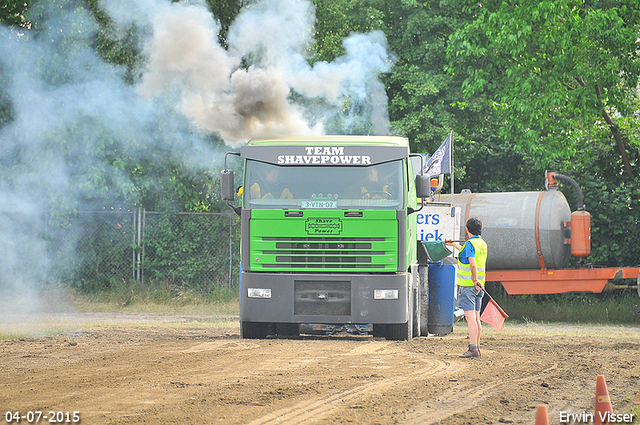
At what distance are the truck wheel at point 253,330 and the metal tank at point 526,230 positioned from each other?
23.8 feet

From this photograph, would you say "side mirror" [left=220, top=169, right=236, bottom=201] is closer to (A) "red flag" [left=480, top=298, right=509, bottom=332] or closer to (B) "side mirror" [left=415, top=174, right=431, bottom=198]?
(B) "side mirror" [left=415, top=174, right=431, bottom=198]

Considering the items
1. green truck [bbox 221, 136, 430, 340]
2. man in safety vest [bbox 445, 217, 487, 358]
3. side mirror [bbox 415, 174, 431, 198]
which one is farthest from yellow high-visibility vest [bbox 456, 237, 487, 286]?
side mirror [bbox 415, 174, 431, 198]

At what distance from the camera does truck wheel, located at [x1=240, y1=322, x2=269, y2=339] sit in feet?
39.7

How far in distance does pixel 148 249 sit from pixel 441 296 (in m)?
9.71

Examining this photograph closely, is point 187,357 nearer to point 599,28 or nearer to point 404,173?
point 404,173

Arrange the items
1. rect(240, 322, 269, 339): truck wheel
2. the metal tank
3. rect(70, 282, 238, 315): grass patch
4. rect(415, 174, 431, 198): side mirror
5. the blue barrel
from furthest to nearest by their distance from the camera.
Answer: rect(70, 282, 238, 315): grass patch → the metal tank → the blue barrel → rect(240, 322, 269, 339): truck wheel → rect(415, 174, 431, 198): side mirror

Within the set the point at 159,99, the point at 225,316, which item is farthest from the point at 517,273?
the point at 159,99

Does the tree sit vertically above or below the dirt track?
above

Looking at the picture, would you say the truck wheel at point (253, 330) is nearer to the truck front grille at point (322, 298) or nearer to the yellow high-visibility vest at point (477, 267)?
the truck front grille at point (322, 298)

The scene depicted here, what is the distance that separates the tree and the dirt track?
735 centimetres

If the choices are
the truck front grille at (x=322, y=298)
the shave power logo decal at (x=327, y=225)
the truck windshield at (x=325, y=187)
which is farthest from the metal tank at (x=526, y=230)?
the shave power logo decal at (x=327, y=225)

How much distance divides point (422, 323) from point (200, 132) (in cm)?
757

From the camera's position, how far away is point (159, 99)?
17.7 m

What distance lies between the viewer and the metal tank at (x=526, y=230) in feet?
57.2
